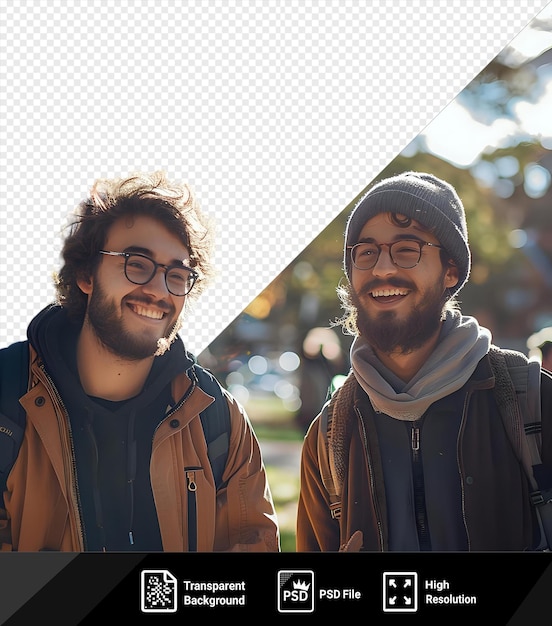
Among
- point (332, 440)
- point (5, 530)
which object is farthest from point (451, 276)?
point (5, 530)

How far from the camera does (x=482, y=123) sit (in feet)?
5.83

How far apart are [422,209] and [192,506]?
2.87 feet

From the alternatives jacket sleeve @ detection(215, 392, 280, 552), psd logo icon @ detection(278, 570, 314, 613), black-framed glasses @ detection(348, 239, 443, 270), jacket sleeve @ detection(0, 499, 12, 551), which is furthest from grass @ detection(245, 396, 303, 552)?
jacket sleeve @ detection(0, 499, 12, 551)

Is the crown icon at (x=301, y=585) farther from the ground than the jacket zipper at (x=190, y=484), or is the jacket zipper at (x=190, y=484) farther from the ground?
the jacket zipper at (x=190, y=484)

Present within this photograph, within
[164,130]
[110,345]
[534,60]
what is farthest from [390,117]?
Result: [110,345]

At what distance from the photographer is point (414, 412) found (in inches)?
72.7

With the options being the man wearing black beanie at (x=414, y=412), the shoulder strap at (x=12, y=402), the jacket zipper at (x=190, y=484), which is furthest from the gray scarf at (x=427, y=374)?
the shoulder strap at (x=12, y=402)

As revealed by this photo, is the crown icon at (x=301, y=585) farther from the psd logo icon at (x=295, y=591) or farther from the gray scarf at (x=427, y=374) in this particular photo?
the gray scarf at (x=427, y=374)

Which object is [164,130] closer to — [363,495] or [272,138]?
[272,138]

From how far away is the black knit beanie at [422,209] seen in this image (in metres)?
1.80

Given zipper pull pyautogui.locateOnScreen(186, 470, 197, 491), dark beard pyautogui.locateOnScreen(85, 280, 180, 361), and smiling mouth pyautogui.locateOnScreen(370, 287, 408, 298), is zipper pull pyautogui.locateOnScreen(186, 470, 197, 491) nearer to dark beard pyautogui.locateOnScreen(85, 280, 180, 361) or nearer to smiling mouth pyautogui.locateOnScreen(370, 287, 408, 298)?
dark beard pyautogui.locateOnScreen(85, 280, 180, 361)

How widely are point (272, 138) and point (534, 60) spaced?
619 millimetres

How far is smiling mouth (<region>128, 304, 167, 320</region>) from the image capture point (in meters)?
1.81

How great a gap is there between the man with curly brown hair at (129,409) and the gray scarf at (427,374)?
306 millimetres
